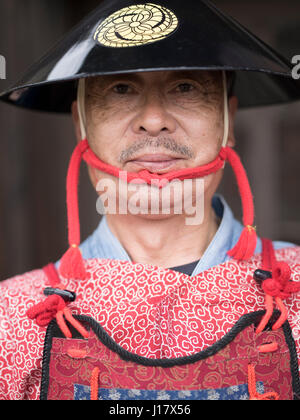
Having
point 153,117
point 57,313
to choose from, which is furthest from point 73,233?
point 153,117

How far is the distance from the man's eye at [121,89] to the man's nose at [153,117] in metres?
0.06

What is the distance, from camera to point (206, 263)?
4.57ft

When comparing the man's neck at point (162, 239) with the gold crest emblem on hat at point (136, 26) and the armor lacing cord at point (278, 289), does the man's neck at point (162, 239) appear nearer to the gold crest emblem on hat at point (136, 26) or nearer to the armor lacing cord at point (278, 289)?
the armor lacing cord at point (278, 289)

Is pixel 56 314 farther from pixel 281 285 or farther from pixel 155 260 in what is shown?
pixel 281 285

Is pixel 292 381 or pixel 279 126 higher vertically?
pixel 279 126

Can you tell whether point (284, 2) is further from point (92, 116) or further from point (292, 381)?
point (292, 381)

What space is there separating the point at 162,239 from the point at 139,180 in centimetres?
21

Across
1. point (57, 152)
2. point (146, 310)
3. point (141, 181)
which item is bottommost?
point (146, 310)

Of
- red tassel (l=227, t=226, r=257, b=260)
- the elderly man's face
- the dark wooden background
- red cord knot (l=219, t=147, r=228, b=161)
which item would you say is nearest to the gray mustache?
the elderly man's face

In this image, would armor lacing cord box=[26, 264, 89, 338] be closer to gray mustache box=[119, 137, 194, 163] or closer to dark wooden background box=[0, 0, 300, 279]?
gray mustache box=[119, 137, 194, 163]

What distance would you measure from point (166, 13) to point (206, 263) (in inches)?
24.6

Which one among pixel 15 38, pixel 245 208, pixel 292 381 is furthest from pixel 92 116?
pixel 15 38

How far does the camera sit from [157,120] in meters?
1.25

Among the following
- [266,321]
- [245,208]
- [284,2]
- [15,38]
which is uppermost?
[284,2]
